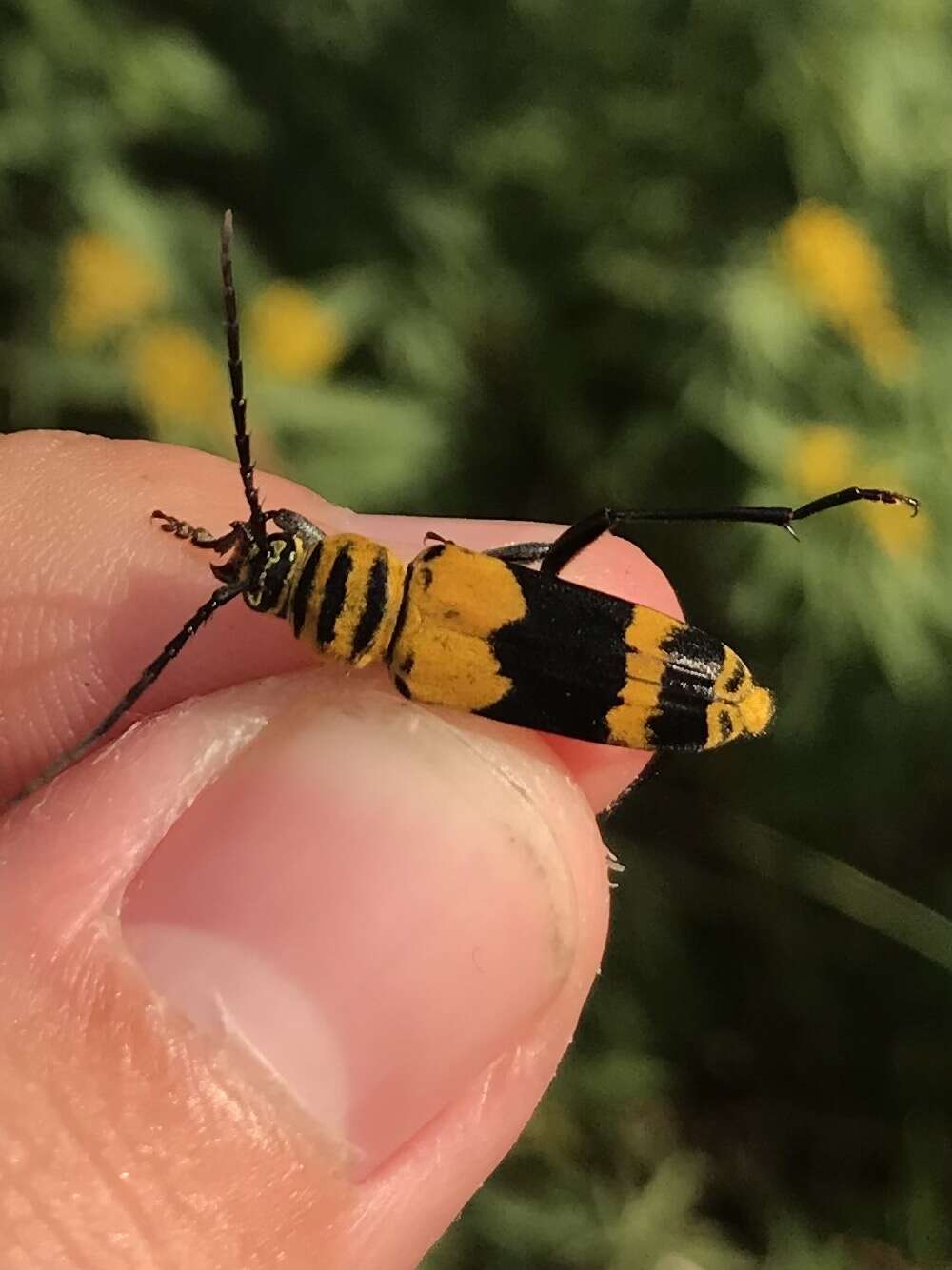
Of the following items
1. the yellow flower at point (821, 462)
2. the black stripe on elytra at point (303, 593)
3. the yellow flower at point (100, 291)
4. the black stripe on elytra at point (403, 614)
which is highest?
the yellow flower at point (100, 291)

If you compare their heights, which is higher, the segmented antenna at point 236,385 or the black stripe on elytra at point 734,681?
the segmented antenna at point 236,385

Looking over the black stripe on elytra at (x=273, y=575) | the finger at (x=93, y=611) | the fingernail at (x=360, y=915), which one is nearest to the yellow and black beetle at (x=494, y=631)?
the black stripe on elytra at (x=273, y=575)

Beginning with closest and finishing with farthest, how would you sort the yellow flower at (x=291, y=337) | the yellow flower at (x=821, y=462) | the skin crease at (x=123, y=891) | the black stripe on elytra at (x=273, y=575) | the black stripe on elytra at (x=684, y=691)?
1. the skin crease at (x=123, y=891)
2. the black stripe on elytra at (x=273, y=575)
3. the black stripe on elytra at (x=684, y=691)
4. the yellow flower at (x=821, y=462)
5. the yellow flower at (x=291, y=337)

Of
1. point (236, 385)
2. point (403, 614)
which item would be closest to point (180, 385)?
point (236, 385)

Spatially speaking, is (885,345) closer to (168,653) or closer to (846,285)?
(846,285)

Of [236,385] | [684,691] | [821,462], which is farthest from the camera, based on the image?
[821,462]

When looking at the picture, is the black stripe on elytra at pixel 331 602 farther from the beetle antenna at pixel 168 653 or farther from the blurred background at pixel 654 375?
the blurred background at pixel 654 375
